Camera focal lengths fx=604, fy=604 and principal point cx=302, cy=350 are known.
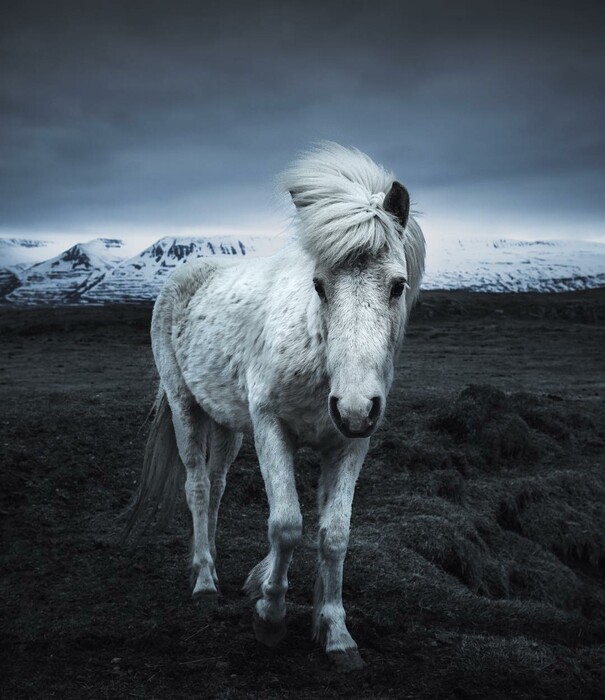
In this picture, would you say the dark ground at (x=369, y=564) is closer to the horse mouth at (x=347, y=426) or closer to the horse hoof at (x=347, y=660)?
the horse hoof at (x=347, y=660)

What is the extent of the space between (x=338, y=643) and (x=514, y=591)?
3834 millimetres

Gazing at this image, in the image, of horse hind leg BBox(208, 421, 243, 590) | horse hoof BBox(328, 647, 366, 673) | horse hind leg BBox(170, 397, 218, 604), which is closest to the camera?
horse hoof BBox(328, 647, 366, 673)

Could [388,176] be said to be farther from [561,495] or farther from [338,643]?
[561,495]

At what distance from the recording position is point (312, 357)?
13.4 ft

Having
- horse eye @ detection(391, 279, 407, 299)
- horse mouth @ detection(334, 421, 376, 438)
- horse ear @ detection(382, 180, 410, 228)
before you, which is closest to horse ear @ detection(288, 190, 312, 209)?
horse ear @ detection(382, 180, 410, 228)

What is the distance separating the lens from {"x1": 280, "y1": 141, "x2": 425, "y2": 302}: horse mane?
3.70 meters

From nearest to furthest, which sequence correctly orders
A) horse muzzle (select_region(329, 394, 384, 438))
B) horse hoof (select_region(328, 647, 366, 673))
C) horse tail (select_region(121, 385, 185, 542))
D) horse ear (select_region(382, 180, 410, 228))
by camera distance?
horse muzzle (select_region(329, 394, 384, 438)), horse ear (select_region(382, 180, 410, 228)), horse hoof (select_region(328, 647, 366, 673)), horse tail (select_region(121, 385, 185, 542))

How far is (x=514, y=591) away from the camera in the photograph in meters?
7.21

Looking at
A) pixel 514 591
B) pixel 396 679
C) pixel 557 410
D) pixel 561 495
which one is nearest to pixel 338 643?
pixel 396 679

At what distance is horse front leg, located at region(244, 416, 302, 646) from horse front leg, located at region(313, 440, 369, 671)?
24 cm

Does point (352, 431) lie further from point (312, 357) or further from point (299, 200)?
point (299, 200)

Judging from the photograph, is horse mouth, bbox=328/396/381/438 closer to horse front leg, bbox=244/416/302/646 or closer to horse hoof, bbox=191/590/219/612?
horse front leg, bbox=244/416/302/646

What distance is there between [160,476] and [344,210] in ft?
12.8

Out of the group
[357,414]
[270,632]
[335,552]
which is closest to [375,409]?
[357,414]
